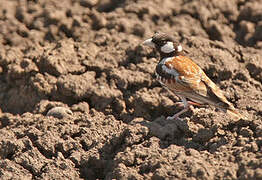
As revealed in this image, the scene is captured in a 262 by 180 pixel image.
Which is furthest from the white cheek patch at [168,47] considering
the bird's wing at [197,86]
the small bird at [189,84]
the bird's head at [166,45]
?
the bird's wing at [197,86]

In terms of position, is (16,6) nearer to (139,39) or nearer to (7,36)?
(7,36)

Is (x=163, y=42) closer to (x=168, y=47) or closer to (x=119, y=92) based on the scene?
(x=168, y=47)

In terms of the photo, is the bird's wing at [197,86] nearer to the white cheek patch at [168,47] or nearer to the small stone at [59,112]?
the white cheek patch at [168,47]

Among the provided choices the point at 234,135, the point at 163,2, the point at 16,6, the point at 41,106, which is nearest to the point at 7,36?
→ the point at 16,6

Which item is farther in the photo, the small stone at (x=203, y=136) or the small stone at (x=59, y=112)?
the small stone at (x=59, y=112)

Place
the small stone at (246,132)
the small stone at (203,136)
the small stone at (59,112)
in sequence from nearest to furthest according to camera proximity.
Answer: the small stone at (246,132) → the small stone at (203,136) → the small stone at (59,112)

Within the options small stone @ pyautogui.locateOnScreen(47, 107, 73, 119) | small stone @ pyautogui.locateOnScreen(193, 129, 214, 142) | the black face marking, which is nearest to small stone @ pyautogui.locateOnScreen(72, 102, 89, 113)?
small stone @ pyautogui.locateOnScreen(47, 107, 73, 119)
